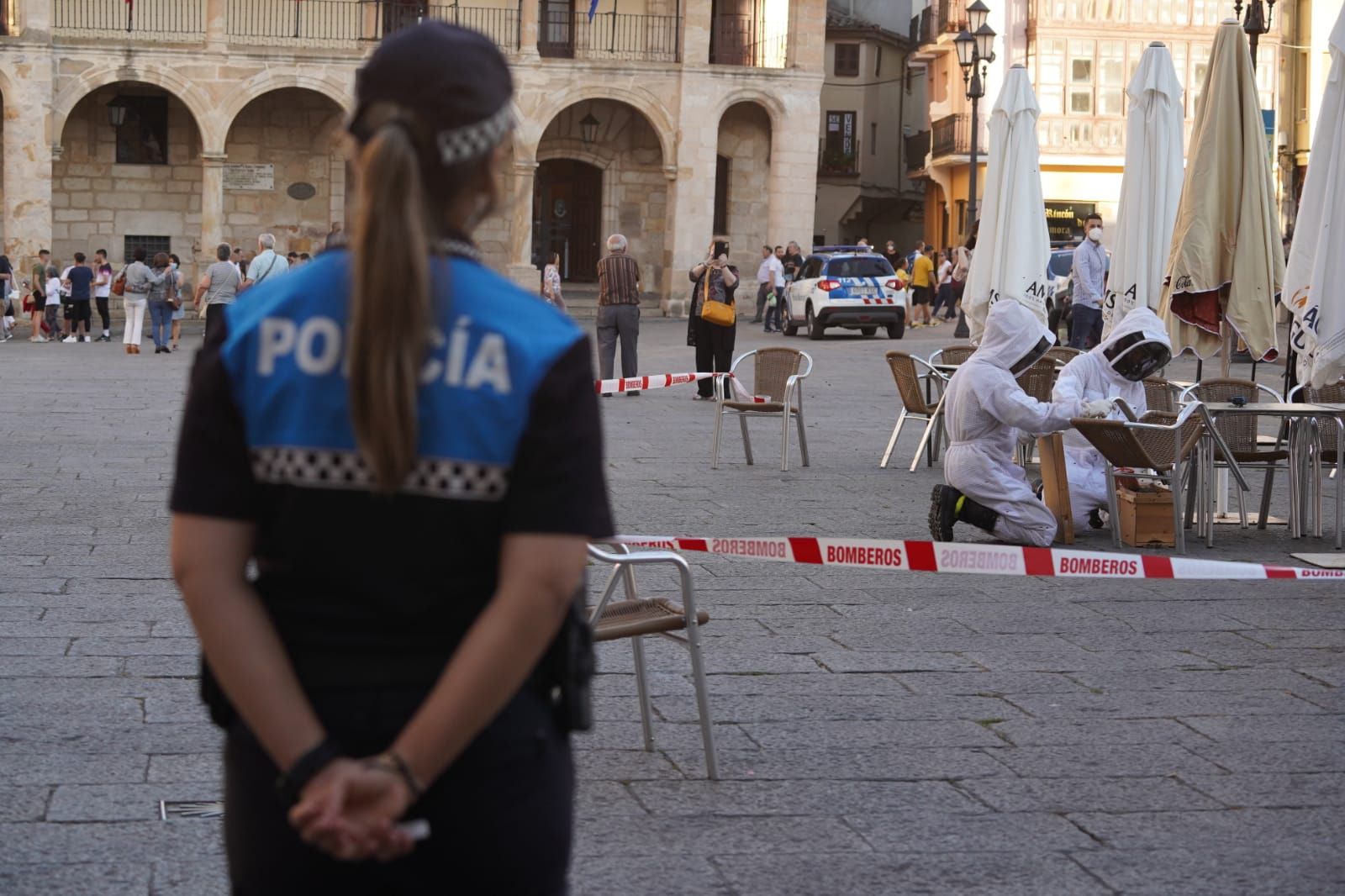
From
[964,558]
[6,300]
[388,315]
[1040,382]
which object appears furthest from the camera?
[6,300]

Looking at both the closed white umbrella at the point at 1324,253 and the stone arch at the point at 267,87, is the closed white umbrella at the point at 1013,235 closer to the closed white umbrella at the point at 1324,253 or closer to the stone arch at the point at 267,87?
the closed white umbrella at the point at 1324,253

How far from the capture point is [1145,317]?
32.6 ft

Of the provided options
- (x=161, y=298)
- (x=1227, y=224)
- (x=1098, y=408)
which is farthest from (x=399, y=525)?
(x=161, y=298)

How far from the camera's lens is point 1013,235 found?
603 inches

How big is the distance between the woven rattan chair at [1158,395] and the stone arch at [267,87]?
27309 mm

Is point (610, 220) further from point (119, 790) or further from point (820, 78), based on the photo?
point (119, 790)

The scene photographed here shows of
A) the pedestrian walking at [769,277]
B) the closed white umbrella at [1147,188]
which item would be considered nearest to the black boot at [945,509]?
the closed white umbrella at [1147,188]

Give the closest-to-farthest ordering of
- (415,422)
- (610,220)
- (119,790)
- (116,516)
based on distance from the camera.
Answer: (415,422) → (119,790) → (116,516) → (610,220)

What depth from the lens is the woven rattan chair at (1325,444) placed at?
959 cm

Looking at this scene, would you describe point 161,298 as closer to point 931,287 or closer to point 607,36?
point 607,36

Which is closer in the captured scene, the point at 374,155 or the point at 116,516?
the point at 374,155

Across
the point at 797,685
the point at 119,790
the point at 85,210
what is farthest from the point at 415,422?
the point at 85,210

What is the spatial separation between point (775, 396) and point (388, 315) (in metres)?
11.5

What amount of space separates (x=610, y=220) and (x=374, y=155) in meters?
38.5
